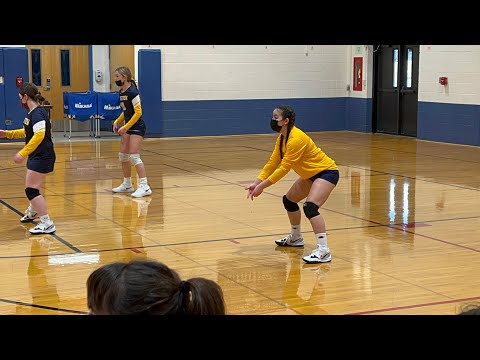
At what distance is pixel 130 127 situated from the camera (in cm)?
1064

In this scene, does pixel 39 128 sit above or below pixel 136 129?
above

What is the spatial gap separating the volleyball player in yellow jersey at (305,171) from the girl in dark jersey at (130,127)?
12.5ft

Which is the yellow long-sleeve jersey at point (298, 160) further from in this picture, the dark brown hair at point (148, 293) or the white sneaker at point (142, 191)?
the dark brown hair at point (148, 293)

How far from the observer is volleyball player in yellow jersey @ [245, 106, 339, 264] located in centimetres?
702

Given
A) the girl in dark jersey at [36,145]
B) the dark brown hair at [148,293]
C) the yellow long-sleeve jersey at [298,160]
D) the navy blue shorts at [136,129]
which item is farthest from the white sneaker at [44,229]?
the dark brown hair at [148,293]

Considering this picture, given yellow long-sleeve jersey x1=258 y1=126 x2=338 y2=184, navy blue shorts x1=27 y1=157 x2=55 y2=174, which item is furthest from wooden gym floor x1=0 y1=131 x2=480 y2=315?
yellow long-sleeve jersey x1=258 y1=126 x2=338 y2=184

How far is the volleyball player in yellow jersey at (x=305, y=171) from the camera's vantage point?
23.0 ft

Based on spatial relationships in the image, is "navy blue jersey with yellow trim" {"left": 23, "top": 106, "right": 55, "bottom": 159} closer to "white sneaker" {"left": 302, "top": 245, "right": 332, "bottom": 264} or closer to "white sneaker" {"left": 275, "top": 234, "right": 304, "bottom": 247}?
"white sneaker" {"left": 275, "top": 234, "right": 304, "bottom": 247}

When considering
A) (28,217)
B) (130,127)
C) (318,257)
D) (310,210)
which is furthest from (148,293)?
(130,127)

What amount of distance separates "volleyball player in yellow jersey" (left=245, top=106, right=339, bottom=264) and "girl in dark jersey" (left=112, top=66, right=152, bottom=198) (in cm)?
381

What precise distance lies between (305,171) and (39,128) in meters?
2.98

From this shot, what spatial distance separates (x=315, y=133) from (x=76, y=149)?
7.49 meters

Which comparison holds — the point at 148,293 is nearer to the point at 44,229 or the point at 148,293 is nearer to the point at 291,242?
the point at 291,242
